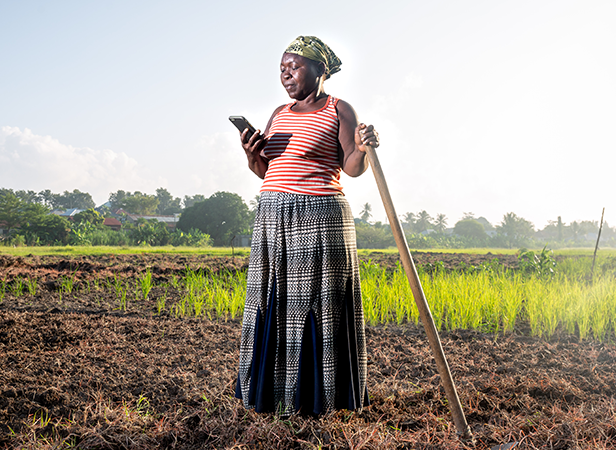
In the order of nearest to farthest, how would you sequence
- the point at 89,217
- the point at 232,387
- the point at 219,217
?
the point at 232,387
the point at 219,217
the point at 89,217

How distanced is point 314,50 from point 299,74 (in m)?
0.12

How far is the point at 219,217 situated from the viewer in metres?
23.6

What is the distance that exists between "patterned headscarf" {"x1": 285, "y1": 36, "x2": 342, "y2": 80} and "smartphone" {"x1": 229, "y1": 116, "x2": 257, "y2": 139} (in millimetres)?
379

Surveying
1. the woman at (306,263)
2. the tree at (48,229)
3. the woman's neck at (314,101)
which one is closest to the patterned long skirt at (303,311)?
the woman at (306,263)

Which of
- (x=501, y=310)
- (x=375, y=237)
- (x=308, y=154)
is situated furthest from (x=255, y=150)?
(x=375, y=237)

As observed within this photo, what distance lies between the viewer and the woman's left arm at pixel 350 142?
1.76 m

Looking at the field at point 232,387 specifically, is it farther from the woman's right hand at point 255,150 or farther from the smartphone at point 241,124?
the smartphone at point 241,124

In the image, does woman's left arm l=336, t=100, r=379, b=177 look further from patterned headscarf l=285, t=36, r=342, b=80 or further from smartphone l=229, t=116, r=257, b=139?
smartphone l=229, t=116, r=257, b=139

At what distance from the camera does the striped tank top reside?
1.82 m

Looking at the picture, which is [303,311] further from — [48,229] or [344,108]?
[48,229]

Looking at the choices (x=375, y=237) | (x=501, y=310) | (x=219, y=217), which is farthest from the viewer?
(x=375, y=237)

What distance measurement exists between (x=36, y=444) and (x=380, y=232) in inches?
1033

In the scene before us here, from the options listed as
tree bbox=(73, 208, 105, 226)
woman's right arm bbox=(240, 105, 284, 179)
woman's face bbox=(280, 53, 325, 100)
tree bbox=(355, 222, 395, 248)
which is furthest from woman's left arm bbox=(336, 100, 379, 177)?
tree bbox=(73, 208, 105, 226)

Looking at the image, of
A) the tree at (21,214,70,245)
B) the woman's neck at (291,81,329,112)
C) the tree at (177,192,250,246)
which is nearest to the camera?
the woman's neck at (291,81,329,112)
